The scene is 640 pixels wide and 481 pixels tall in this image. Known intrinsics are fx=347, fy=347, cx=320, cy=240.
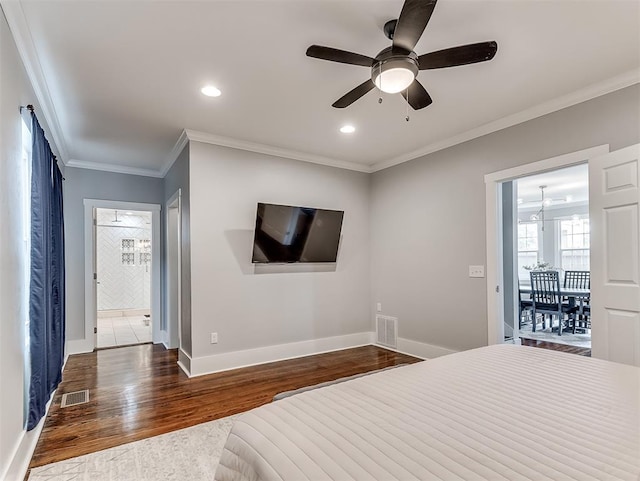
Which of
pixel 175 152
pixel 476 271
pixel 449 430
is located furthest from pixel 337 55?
pixel 175 152

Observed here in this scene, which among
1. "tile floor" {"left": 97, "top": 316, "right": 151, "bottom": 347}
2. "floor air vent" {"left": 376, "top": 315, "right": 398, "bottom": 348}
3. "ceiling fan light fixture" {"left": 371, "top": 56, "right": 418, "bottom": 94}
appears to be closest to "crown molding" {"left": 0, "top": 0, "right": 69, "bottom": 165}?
"ceiling fan light fixture" {"left": 371, "top": 56, "right": 418, "bottom": 94}

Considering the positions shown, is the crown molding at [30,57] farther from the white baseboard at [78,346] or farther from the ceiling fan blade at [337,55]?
the white baseboard at [78,346]

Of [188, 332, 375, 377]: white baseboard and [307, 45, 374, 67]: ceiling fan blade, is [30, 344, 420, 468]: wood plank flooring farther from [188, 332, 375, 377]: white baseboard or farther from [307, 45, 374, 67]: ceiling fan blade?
[307, 45, 374, 67]: ceiling fan blade

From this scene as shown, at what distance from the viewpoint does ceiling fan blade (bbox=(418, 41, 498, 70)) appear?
1906 millimetres

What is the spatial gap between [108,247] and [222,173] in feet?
19.3

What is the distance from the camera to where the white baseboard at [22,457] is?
1.85 metres

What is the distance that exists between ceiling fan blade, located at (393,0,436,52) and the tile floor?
225 inches

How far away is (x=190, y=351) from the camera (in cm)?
391

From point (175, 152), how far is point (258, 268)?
186 cm

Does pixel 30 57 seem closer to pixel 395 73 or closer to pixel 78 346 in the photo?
pixel 395 73

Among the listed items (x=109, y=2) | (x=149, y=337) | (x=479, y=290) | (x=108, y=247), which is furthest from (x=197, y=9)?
(x=108, y=247)

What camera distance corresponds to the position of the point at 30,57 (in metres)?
2.35

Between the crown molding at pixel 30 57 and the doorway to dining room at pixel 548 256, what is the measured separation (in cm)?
419

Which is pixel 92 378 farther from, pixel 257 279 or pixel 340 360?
pixel 340 360
